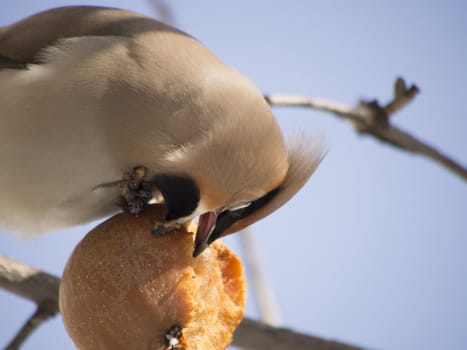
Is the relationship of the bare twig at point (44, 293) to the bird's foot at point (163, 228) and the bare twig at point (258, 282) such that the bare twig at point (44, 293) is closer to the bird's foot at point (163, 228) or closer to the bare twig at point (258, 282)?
the bird's foot at point (163, 228)

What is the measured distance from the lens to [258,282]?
4.70 meters

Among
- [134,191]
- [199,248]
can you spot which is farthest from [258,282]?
[199,248]

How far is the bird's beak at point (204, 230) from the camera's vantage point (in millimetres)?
2500

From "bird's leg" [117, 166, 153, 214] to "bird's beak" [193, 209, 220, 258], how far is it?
0.22 metres

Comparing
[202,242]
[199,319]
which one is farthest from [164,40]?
[199,319]

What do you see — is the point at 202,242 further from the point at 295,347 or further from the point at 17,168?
the point at 17,168

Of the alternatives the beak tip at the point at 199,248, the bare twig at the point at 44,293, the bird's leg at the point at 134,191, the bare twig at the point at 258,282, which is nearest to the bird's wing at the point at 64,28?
the bird's leg at the point at 134,191

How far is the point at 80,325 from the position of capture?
7.32 ft

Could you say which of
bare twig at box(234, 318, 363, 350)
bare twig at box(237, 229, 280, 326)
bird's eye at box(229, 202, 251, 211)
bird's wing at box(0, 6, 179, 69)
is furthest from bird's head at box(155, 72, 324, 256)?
bare twig at box(237, 229, 280, 326)

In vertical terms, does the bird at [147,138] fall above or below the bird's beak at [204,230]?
above

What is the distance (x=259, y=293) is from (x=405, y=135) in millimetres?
1614

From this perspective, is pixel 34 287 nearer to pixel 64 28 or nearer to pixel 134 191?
pixel 134 191

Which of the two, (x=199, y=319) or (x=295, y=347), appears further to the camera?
(x=295, y=347)

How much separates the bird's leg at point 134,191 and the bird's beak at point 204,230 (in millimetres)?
223
